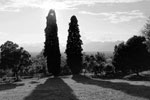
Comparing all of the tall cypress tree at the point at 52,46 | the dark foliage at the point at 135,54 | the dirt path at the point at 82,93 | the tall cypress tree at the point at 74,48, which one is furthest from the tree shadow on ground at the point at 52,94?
the dark foliage at the point at 135,54

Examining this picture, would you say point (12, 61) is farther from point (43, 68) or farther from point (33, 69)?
point (33, 69)

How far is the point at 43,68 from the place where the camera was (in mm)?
103188

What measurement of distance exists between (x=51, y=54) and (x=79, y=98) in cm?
3867

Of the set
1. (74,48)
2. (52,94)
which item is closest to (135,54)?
(74,48)

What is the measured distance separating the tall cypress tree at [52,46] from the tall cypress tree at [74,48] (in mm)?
5415

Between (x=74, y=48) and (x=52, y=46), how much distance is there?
25.2 feet

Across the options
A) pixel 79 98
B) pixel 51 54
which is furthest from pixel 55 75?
pixel 79 98

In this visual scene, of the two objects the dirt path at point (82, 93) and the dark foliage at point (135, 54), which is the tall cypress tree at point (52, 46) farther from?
the dirt path at point (82, 93)

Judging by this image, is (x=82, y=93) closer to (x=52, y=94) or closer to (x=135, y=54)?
(x=52, y=94)

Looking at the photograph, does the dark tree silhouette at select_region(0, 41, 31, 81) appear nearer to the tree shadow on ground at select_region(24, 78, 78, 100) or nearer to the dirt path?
the dirt path

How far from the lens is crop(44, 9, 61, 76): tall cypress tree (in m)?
60.7

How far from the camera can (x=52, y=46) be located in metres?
61.5

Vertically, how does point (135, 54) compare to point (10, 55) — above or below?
below

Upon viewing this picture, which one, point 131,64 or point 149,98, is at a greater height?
point 131,64
